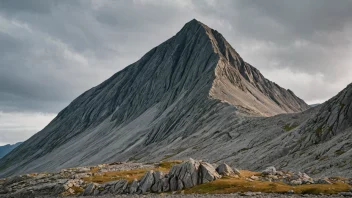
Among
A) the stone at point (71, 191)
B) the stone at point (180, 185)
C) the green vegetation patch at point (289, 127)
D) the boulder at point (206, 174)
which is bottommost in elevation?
the stone at point (71, 191)

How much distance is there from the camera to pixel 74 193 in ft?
269

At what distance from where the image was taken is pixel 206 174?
7112 centimetres

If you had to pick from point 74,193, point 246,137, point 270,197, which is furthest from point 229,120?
point 270,197

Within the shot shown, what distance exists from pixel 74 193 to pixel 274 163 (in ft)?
206

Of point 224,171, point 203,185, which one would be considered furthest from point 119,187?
point 224,171

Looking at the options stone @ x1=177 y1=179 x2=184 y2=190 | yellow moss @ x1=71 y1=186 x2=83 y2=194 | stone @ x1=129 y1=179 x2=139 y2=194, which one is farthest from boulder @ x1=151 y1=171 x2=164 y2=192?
yellow moss @ x1=71 y1=186 x2=83 y2=194

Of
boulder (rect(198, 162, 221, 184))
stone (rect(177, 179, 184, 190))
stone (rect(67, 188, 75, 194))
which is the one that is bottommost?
stone (rect(67, 188, 75, 194))

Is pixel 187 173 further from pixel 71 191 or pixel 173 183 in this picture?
pixel 71 191

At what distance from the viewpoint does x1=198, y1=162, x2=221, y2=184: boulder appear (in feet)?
231

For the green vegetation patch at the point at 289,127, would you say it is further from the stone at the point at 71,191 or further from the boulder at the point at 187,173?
the stone at the point at 71,191

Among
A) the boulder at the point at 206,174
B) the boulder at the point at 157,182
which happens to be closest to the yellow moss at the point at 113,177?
the boulder at the point at 157,182

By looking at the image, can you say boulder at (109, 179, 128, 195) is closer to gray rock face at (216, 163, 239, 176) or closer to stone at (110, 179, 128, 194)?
stone at (110, 179, 128, 194)

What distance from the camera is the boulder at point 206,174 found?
70500mm

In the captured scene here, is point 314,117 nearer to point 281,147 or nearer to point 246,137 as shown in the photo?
point 281,147
